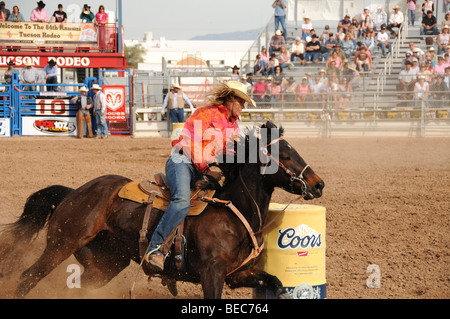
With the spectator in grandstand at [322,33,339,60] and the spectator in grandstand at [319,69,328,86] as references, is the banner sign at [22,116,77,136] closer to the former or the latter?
the spectator in grandstand at [319,69,328,86]

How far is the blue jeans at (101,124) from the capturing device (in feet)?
59.6

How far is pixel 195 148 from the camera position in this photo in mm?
4703

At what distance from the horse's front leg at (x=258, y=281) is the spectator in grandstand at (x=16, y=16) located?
19.2m

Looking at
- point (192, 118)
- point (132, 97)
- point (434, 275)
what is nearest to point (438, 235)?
point (434, 275)

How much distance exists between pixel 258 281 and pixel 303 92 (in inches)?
582

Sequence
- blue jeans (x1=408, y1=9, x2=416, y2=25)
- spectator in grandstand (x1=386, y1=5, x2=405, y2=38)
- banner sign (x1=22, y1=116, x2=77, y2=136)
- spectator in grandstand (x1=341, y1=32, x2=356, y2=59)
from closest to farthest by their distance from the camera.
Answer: banner sign (x1=22, y1=116, x2=77, y2=136) < spectator in grandstand (x1=341, y1=32, x2=356, y2=59) < spectator in grandstand (x1=386, y1=5, x2=405, y2=38) < blue jeans (x1=408, y1=9, x2=416, y2=25)

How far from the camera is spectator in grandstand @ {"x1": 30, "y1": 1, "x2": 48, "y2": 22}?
2164 centimetres

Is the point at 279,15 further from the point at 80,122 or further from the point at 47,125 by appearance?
the point at 47,125

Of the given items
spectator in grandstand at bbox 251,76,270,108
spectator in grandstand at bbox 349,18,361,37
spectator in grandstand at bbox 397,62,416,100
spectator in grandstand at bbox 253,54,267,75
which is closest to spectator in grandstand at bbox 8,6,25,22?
spectator in grandstand at bbox 253,54,267,75

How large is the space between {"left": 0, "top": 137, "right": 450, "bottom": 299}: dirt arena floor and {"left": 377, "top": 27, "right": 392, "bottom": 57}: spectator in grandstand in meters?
5.04

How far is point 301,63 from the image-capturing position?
21.1 metres

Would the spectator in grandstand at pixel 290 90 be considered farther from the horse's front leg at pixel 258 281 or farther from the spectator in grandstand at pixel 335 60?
the horse's front leg at pixel 258 281

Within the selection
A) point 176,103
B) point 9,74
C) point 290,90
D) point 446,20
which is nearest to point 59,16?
point 9,74
